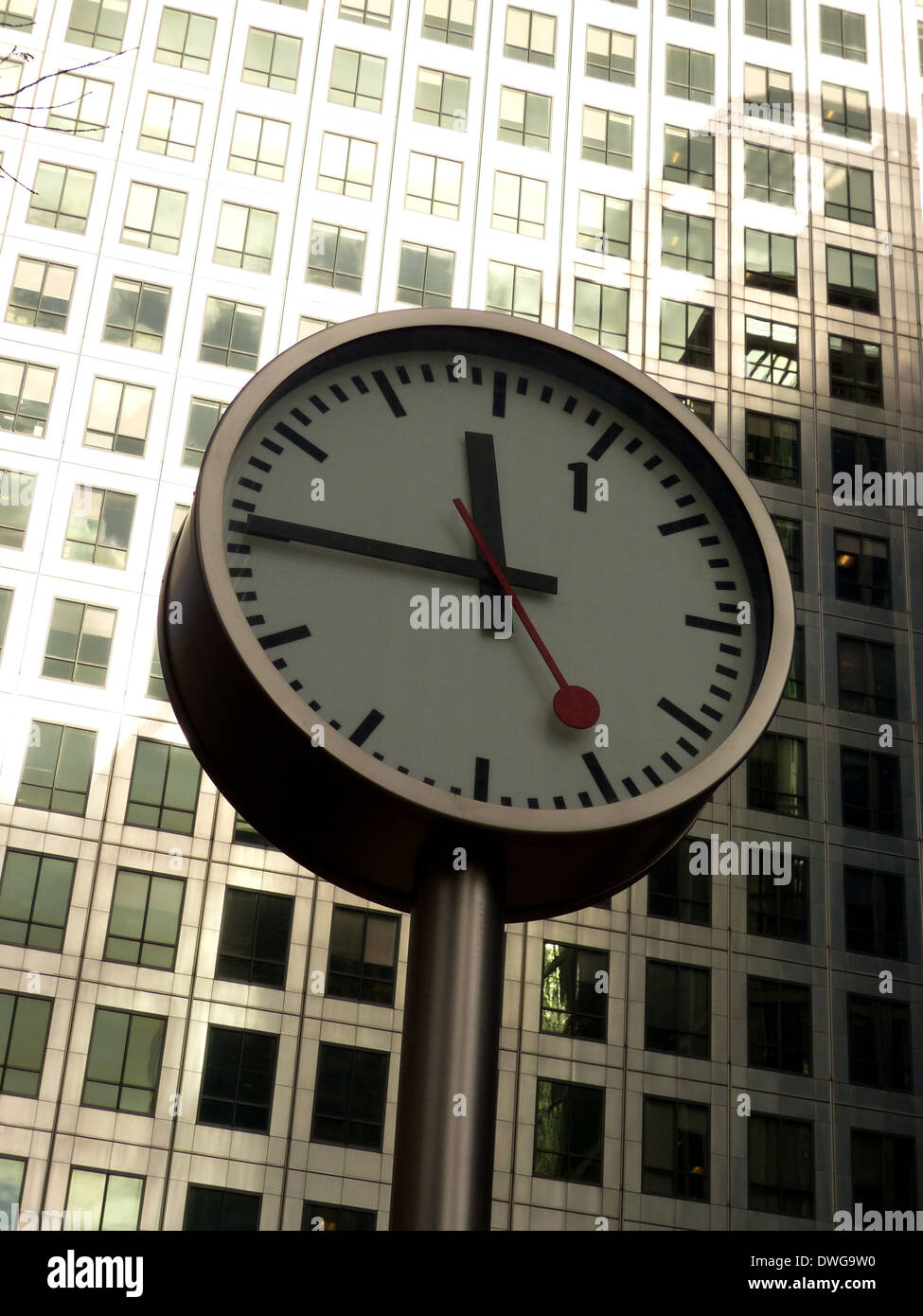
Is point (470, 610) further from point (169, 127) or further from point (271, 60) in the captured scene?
point (271, 60)

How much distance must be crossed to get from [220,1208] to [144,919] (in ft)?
20.7

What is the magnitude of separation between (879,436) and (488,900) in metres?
44.6

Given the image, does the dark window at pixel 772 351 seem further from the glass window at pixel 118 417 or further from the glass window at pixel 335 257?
the glass window at pixel 118 417

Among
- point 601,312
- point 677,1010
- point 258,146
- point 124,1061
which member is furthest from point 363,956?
point 258,146

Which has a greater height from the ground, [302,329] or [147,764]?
[302,329]

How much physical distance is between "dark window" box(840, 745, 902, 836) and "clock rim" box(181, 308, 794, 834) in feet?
124

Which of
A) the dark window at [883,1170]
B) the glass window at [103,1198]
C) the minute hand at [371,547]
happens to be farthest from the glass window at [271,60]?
the minute hand at [371,547]

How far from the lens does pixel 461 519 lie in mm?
4215

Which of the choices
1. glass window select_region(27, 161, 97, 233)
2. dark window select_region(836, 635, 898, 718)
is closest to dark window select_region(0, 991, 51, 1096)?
glass window select_region(27, 161, 97, 233)

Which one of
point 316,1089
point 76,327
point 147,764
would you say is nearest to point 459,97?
point 76,327

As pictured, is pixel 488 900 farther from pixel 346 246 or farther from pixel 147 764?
pixel 346 246

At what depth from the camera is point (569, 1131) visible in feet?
117

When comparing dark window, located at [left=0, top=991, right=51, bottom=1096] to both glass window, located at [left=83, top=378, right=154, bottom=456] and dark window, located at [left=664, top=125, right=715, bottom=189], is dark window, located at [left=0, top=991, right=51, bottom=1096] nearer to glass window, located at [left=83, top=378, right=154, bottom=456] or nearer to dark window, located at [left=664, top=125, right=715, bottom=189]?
glass window, located at [left=83, top=378, right=154, bottom=456]
